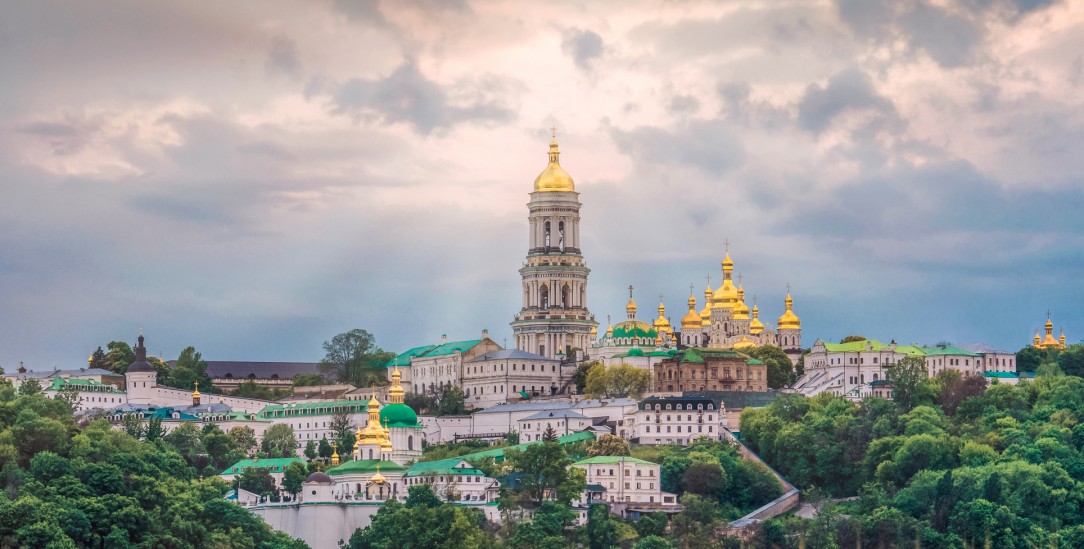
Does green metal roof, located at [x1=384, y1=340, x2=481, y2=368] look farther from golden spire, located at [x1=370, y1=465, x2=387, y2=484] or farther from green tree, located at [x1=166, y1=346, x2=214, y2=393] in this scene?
golden spire, located at [x1=370, y1=465, x2=387, y2=484]

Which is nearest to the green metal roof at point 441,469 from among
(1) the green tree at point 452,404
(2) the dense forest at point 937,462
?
(2) the dense forest at point 937,462

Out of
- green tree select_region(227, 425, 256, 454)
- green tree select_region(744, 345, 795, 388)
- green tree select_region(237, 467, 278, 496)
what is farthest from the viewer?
green tree select_region(744, 345, 795, 388)

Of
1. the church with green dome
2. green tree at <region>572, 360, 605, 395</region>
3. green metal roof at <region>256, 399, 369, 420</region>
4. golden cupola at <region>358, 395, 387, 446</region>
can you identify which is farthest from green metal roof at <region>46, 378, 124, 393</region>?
green tree at <region>572, 360, 605, 395</region>

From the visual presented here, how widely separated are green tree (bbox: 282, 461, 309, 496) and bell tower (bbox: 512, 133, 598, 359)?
2964cm

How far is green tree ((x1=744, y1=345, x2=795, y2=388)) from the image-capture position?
434 feet

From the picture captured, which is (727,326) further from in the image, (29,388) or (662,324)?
(29,388)

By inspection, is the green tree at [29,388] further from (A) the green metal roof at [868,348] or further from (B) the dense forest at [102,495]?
(A) the green metal roof at [868,348]

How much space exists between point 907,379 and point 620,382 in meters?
13.9

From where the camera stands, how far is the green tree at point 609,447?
111 m

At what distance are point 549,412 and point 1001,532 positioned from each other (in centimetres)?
2739

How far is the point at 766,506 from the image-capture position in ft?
349

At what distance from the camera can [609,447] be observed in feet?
366

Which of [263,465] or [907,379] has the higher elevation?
[907,379]

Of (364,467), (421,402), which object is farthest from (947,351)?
(364,467)
